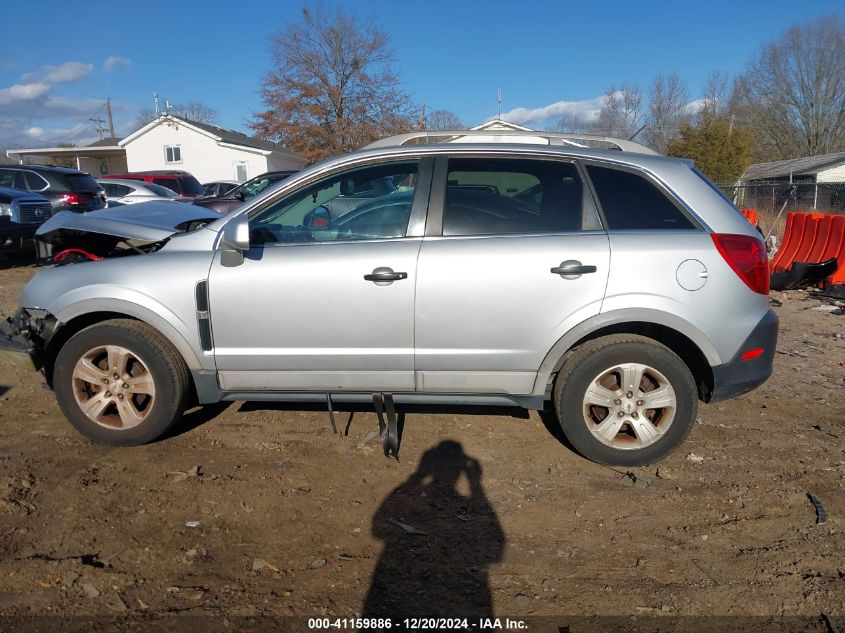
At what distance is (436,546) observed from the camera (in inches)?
118

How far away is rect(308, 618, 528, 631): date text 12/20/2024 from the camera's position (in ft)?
8.15

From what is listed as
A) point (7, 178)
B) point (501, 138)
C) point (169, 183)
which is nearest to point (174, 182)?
point (169, 183)

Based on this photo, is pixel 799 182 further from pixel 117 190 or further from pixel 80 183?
pixel 117 190

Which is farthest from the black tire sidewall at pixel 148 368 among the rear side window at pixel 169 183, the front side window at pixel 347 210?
the rear side window at pixel 169 183

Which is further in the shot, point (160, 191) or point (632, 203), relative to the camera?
point (160, 191)

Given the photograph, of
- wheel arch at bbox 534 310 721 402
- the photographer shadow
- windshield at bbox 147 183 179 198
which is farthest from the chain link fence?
windshield at bbox 147 183 179 198

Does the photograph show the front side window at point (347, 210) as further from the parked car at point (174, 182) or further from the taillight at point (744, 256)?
the parked car at point (174, 182)

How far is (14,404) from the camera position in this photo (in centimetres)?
482

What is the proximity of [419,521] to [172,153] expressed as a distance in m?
39.9

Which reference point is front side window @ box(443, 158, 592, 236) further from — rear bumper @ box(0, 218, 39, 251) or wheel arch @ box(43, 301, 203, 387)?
rear bumper @ box(0, 218, 39, 251)

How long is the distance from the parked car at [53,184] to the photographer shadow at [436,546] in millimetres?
11573

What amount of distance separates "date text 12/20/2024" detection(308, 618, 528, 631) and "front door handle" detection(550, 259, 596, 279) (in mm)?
1840

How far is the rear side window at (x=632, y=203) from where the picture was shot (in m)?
3.68

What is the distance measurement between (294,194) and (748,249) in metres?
2.69
